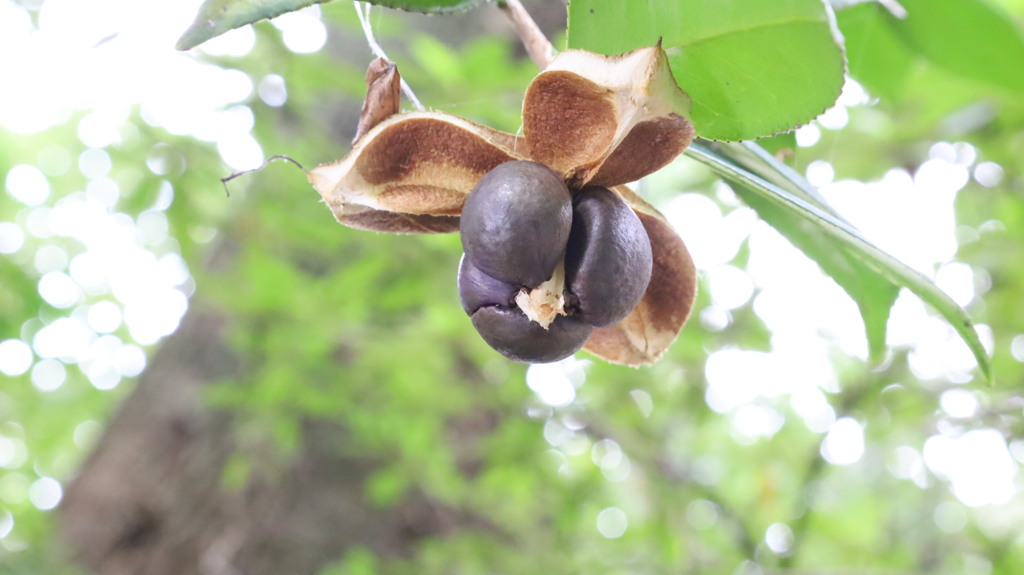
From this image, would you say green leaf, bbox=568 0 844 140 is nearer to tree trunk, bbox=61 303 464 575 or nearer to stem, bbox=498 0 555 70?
stem, bbox=498 0 555 70

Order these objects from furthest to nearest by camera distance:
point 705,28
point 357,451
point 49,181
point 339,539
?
point 49,181
point 339,539
point 357,451
point 705,28

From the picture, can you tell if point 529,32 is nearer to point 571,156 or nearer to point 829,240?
point 571,156

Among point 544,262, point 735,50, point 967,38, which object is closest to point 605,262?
point 544,262

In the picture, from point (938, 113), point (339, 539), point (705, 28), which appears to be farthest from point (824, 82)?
point (339, 539)

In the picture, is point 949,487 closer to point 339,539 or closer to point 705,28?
point 339,539

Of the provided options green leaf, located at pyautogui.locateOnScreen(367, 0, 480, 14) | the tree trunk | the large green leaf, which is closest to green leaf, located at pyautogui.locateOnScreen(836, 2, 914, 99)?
green leaf, located at pyautogui.locateOnScreen(367, 0, 480, 14)

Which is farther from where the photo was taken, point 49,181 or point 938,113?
point 49,181

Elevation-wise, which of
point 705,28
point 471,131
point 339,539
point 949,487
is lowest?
point 949,487
